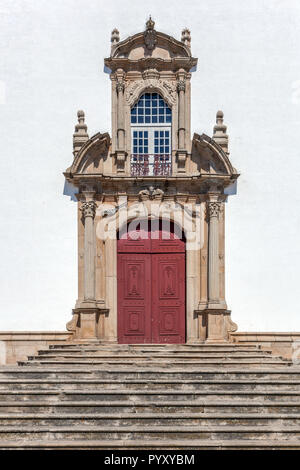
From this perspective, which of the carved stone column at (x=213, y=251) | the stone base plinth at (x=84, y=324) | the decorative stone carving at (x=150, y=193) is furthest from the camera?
the decorative stone carving at (x=150, y=193)

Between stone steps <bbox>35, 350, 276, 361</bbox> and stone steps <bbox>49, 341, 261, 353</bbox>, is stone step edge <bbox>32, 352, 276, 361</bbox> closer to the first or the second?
stone steps <bbox>35, 350, 276, 361</bbox>

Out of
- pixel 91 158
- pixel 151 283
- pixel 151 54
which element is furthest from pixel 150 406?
pixel 151 54

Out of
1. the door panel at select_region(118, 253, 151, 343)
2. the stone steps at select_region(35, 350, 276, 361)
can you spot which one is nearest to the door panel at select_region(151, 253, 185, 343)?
the door panel at select_region(118, 253, 151, 343)

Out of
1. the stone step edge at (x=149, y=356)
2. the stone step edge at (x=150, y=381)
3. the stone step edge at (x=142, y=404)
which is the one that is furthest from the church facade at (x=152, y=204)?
the stone step edge at (x=142, y=404)

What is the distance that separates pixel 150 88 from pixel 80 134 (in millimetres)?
1680

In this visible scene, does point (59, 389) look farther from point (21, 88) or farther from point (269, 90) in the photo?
point (269, 90)

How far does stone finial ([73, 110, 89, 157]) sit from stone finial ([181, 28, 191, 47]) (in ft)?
8.16

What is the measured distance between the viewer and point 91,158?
476 inches

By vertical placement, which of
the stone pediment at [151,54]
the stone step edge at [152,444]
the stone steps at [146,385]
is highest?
the stone pediment at [151,54]

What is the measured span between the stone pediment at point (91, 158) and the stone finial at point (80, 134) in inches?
9.2

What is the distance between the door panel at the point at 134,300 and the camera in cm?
1208

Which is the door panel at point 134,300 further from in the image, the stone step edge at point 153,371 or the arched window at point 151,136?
the stone step edge at point 153,371

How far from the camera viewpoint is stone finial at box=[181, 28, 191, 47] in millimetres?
12453

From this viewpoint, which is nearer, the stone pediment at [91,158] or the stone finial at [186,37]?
the stone pediment at [91,158]
